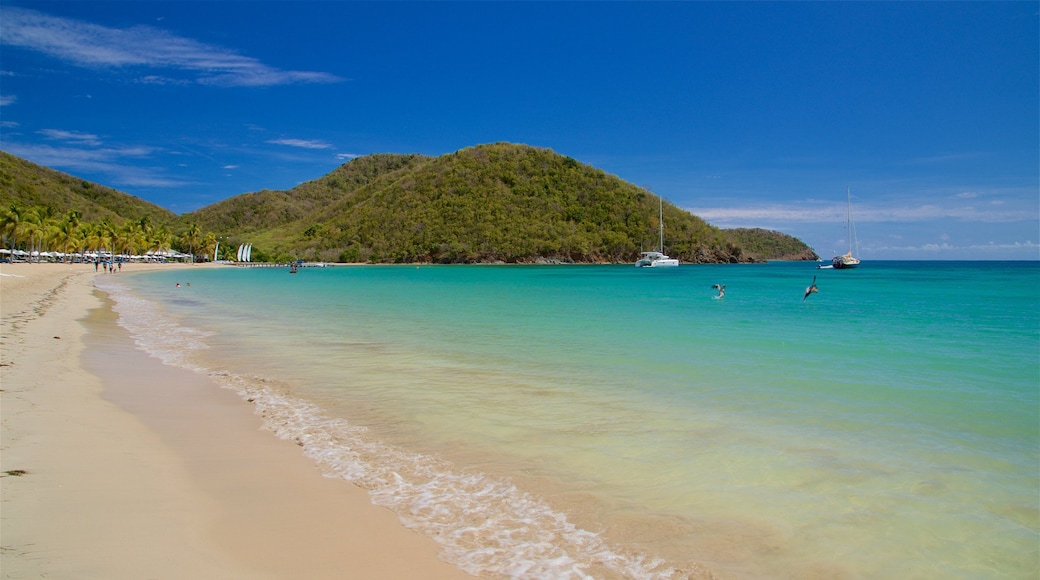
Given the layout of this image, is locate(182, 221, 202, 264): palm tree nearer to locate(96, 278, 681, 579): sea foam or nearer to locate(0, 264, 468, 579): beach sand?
locate(0, 264, 468, 579): beach sand

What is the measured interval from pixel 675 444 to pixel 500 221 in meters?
130

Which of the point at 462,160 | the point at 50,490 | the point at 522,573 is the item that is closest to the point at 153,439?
the point at 50,490

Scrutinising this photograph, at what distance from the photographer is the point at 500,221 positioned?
13462 centimetres

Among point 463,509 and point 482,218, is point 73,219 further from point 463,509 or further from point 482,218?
point 463,509

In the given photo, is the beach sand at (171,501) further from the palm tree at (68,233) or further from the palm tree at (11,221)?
the palm tree at (68,233)

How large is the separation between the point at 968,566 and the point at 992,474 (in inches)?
85.8

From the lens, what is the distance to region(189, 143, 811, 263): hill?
132 m

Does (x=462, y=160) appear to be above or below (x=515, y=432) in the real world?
above

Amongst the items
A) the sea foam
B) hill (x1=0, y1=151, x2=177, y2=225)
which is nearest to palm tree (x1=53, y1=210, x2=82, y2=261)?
hill (x1=0, y1=151, x2=177, y2=225)

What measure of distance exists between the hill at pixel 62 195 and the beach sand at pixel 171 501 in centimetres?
10113

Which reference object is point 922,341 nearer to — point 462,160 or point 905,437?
point 905,437

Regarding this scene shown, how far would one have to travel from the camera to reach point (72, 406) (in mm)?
6730

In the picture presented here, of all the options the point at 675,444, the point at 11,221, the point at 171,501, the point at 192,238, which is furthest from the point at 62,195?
the point at 675,444

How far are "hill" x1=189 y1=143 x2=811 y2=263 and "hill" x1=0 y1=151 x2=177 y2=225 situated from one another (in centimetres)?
2930
